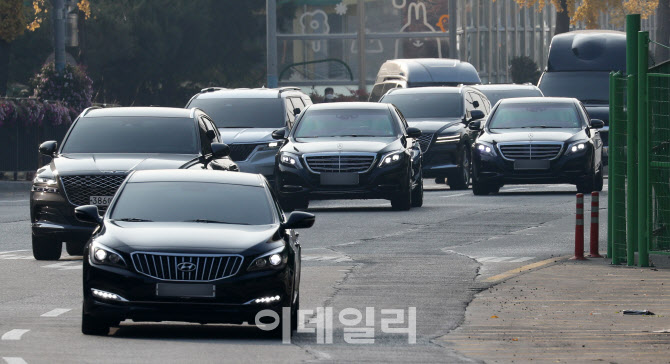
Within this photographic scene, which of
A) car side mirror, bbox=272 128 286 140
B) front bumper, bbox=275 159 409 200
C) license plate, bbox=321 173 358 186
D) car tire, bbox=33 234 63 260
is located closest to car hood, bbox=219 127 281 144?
car side mirror, bbox=272 128 286 140

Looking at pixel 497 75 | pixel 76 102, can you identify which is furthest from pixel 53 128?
pixel 497 75

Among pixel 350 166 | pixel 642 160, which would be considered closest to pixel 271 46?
pixel 350 166

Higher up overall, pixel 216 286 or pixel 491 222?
pixel 216 286

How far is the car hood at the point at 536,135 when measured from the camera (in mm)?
28500

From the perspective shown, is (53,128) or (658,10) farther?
(658,10)

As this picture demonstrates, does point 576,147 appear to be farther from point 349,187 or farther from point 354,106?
point 349,187

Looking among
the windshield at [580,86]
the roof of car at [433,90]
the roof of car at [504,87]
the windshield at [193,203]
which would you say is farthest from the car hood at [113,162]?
the windshield at [580,86]

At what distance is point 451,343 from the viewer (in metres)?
11.9

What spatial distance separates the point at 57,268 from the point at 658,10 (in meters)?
36.2

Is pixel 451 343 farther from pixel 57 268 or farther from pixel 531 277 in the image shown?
pixel 57 268

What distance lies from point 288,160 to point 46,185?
7.47 m

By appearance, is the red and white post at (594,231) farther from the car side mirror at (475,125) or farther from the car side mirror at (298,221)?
the car side mirror at (475,125)

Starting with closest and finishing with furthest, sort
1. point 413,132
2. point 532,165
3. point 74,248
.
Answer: point 74,248 < point 413,132 < point 532,165

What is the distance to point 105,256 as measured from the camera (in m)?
12.1
